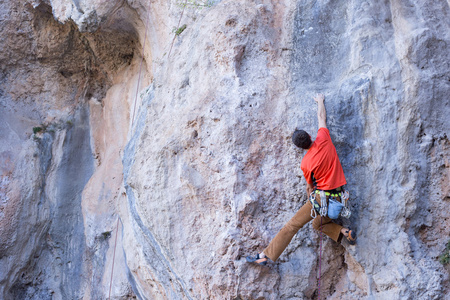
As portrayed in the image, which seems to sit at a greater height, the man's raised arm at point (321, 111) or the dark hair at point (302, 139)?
the man's raised arm at point (321, 111)

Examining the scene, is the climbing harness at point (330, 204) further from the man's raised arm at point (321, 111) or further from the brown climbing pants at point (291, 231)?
Answer: the man's raised arm at point (321, 111)

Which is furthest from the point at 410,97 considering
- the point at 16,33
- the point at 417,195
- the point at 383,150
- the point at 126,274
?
the point at 16,33

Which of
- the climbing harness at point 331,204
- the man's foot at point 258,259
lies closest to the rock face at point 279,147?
the man's foot at point 258,259

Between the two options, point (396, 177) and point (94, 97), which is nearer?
point (396, 177)

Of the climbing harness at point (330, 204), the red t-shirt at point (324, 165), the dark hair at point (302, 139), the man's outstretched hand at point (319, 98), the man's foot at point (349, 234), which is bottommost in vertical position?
the man's foot at point (349, 234)

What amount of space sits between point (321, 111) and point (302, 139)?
482mm

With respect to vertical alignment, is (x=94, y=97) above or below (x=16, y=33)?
below

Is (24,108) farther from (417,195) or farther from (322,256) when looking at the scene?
(417,195)

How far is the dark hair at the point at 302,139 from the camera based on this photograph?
4129 millimetres

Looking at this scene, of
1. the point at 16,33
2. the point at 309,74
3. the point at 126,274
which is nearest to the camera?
the point at 309,74

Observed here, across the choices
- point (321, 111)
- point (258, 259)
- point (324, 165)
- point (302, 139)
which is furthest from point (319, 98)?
point (258, 259)

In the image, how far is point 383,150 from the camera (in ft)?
14.0

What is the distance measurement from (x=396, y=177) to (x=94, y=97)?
6.06m

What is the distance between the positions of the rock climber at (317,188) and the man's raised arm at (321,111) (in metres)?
0.02
